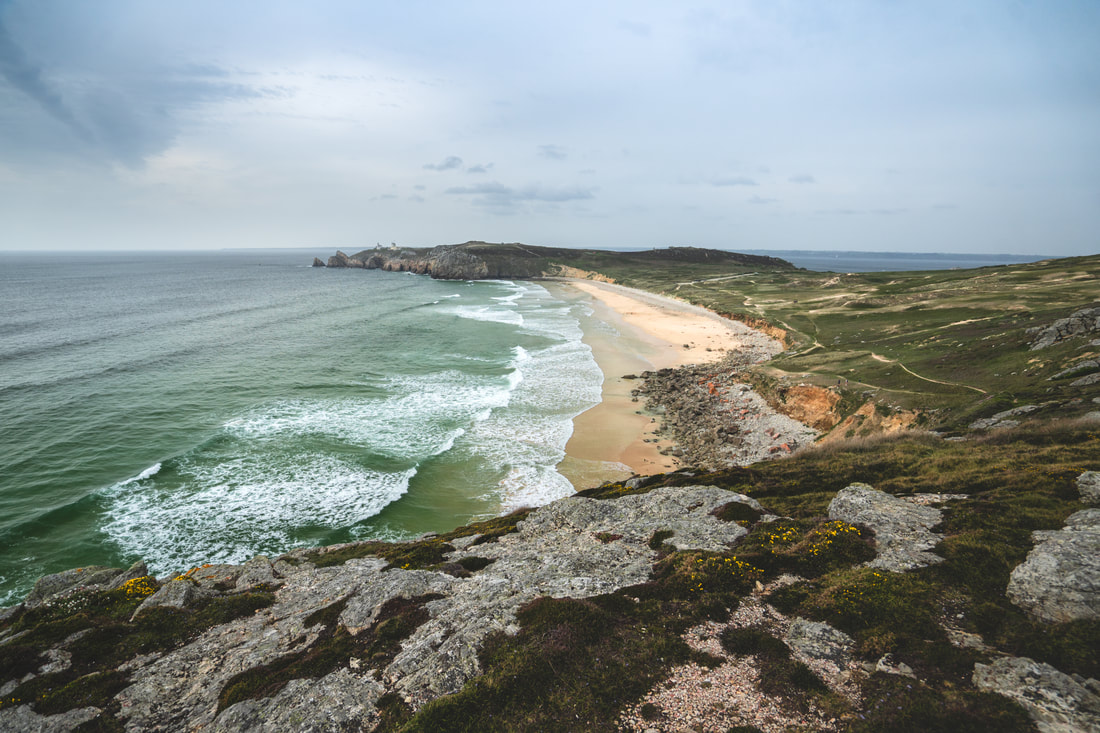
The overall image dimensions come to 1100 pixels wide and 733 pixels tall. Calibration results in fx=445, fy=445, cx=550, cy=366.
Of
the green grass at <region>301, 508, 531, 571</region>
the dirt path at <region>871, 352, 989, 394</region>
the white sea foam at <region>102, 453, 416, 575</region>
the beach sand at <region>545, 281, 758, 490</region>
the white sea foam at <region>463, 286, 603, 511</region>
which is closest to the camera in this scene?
the green grass at <region>301, 508, 531, 571</region>

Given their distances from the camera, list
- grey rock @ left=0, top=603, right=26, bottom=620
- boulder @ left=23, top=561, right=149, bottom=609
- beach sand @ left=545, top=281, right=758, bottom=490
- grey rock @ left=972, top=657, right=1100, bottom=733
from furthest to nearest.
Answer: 1. beach sand @ left=545, top=281, right=758, bottom=490
2. boulder @ left=23, top=561, right=149, bottom=609
3. grey rock @ left=0, top=603, right=26, bottom=620
4. grey rock @ left=972, top=657, right=1100, bottom=733

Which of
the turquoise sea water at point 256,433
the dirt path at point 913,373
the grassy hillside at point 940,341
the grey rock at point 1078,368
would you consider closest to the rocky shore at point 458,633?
the turquoise sea water at point 256,433

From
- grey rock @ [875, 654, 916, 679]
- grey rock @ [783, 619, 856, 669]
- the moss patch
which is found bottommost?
the moss patch

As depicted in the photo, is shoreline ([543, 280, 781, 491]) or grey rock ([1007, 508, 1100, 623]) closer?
grey rock ([1007, 508, 1100, 623])

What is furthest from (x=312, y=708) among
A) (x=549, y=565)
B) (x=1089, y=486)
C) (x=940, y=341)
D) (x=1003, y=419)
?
(x=940, y=341)

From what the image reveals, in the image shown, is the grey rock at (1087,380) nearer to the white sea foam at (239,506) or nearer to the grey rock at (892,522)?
the grey rock at (892,522)

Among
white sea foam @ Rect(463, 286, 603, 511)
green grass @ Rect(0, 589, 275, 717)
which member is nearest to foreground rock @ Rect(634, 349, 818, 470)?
white sea foam @ Rect(463, 286, 603, 511)

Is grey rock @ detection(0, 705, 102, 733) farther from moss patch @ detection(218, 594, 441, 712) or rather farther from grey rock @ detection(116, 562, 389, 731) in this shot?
moss patch @ detection(218, 594, 441, 712)

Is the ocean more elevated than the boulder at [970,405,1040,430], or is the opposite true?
the boulder at [970,405,1040,430]

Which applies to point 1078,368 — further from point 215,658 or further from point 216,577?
point 216,577
